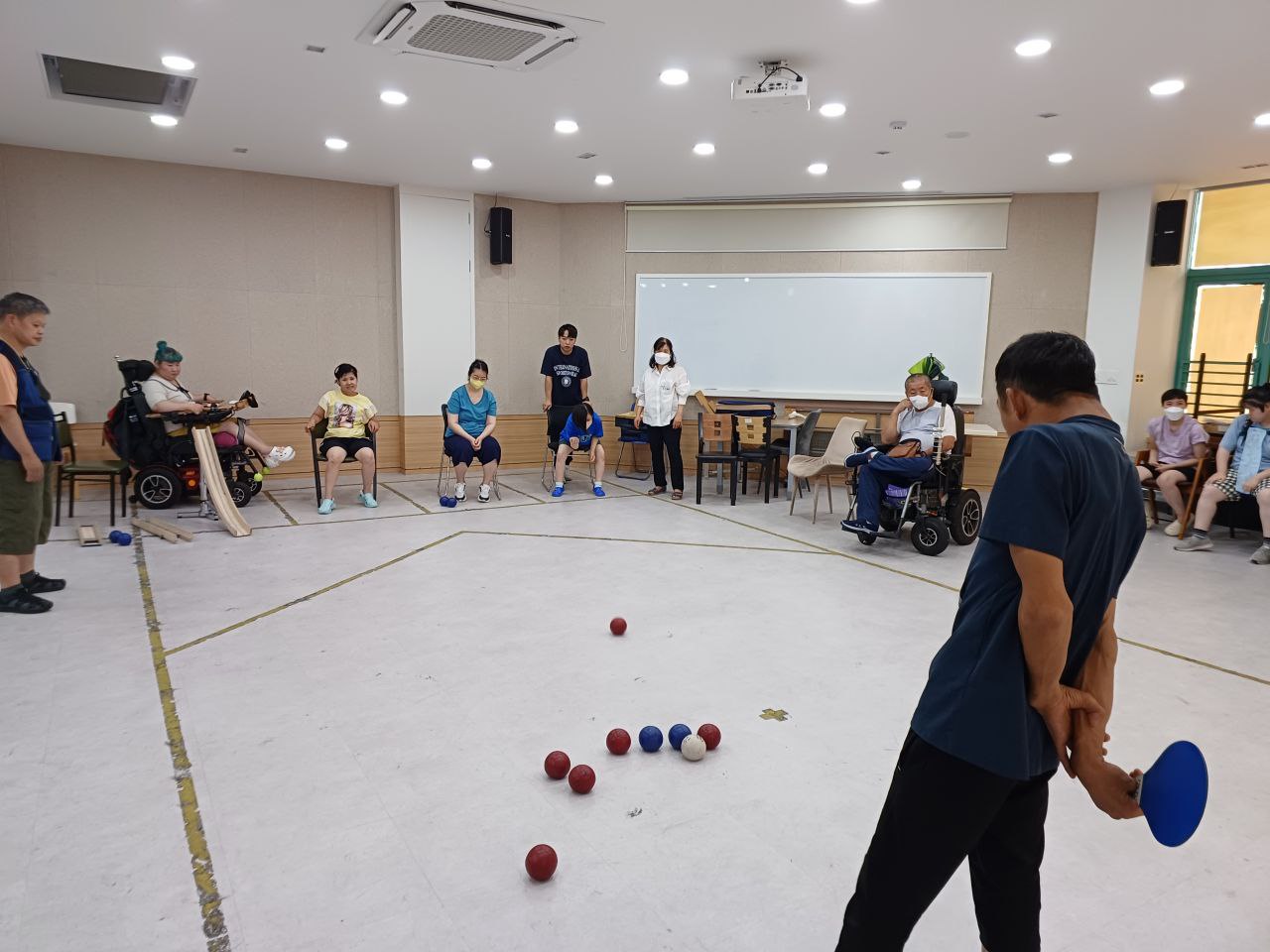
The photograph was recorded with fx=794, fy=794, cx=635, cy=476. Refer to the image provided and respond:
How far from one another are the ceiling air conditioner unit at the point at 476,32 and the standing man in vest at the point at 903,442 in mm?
3046

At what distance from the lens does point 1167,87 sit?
4.91 meters

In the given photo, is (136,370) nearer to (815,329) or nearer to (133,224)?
(133,224)

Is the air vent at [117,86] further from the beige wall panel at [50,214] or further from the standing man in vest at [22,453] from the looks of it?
the standing man in vest at [22,453]

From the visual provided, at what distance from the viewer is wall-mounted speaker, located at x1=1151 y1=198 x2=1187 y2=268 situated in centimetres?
746

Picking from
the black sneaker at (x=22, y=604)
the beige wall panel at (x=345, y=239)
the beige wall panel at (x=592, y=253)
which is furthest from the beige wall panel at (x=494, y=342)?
the black sneaker at (x=22, y=604)

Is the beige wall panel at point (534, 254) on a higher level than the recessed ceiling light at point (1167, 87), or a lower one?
lower

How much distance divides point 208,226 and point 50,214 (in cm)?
123

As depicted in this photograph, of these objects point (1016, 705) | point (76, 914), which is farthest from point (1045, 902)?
point (76, 914)

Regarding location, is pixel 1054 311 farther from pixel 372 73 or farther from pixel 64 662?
pixel 64 662

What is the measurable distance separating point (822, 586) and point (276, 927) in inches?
137

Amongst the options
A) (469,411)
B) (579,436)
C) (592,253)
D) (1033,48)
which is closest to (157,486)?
(469,411)

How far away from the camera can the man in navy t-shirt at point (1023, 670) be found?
1.21 metres

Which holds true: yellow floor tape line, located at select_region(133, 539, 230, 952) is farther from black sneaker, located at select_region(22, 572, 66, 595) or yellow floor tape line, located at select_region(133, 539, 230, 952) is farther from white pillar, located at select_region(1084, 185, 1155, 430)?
white pillar, located at select_region(1084, 185, 1155, 430)

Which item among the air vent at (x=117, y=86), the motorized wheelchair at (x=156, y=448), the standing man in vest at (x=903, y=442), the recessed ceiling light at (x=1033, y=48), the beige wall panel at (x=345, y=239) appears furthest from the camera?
the beige wall panel at (x=345, y=239)
